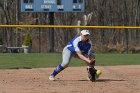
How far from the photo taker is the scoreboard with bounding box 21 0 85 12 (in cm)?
2378

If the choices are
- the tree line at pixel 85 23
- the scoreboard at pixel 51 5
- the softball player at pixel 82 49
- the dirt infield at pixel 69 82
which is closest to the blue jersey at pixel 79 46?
the softball player at pixel 82 49

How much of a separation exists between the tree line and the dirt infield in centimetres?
1190

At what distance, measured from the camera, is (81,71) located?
13.7 m

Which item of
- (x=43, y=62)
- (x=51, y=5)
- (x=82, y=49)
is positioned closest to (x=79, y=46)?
(x=82, y=49)

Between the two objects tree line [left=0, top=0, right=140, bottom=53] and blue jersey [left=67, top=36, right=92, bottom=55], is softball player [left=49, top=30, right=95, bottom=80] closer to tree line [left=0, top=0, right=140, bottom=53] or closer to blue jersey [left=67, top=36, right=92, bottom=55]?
blue jersey [left=67, top=36, right=92, bottom=55]

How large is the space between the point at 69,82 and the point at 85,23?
20.4 meters

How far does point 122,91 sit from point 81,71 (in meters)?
4.52

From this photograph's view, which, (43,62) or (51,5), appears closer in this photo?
(43,62)

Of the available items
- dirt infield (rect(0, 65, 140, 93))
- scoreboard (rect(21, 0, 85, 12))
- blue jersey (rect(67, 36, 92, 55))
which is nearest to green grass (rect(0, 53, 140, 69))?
dirt infield (rect(0, 65, 140, 93))

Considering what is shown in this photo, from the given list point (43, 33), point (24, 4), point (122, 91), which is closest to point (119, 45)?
point (43, 33)

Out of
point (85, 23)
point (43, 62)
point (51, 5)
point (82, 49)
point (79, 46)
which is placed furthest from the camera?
point (85, 23)

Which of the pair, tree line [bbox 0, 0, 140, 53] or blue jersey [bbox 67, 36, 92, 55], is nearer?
blue jersey [bbox 67, 36, 92, 55]

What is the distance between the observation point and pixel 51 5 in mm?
23906

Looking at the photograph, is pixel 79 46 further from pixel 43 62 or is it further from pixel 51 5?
pixel 51 5
